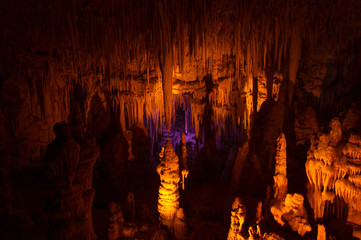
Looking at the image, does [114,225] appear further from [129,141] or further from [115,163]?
[129,141]

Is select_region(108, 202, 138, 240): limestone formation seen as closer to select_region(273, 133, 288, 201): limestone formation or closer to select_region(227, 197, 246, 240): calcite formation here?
select_region(227, 197, 246, 240): calcite formation

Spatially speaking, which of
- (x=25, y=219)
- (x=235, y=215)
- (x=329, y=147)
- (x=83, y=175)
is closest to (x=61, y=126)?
(x=83, y=175)

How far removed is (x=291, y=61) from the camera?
318 inches

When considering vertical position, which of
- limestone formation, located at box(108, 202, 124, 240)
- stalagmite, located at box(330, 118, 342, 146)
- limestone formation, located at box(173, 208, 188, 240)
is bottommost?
limestone formation, located at box(173, 208, 188, 240)

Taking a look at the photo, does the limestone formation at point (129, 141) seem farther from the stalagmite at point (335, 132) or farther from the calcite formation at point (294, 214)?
the stalagmite at point (335, 132)

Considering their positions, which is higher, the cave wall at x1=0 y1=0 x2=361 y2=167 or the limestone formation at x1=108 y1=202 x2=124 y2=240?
the cave wall at x1=0 y1=0 x2=361 y2=167

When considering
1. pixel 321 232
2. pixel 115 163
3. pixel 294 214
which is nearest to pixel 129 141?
pixel 115 163

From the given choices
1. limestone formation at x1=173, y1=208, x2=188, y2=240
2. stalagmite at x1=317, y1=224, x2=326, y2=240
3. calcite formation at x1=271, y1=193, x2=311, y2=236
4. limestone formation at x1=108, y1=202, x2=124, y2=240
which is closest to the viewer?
stalagmite at x1=317, y1=224, x2=326, y2=240

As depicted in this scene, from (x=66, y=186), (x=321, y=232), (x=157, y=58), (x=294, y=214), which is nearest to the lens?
(x=66, y=186)

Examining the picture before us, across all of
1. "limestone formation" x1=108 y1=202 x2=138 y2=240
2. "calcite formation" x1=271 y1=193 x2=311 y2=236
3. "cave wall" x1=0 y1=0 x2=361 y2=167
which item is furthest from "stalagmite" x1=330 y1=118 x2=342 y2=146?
"limestone formation" x1=108 y1=202 x2=138 y2=240

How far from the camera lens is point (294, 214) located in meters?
5.14

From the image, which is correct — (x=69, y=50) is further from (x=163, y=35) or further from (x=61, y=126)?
(x=61, y=126)

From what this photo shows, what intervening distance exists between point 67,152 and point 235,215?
3610 millimetres

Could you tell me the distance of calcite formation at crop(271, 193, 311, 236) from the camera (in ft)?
16.4
